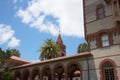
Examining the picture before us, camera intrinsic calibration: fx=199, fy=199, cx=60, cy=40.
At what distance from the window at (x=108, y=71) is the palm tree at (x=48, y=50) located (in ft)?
93.8

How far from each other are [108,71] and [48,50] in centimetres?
2999

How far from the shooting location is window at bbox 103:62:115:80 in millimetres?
24520

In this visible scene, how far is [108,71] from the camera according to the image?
81.6 feet

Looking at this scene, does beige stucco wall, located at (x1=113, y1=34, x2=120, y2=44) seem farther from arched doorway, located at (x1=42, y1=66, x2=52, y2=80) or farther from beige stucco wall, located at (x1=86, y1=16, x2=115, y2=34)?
arched doorway, located at (x1=42, y1=66, x2=52, y2=80)

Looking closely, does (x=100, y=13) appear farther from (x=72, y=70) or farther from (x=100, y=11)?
(x=72, y=70)

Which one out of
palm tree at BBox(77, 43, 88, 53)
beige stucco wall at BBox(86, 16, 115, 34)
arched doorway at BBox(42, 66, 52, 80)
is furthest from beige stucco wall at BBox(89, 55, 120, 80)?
palm tree at BBox(77, 43, 88, 53)

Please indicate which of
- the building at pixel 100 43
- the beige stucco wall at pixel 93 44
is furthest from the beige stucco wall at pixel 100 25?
the beige stucco wall at pixel 93 44

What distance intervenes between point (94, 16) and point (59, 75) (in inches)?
617

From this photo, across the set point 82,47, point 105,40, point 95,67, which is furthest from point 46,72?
point 82,47

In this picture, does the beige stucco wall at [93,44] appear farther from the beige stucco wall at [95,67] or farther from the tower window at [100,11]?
the tower window at [100,11]

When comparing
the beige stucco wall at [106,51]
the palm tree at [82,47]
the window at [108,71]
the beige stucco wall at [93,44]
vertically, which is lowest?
the window at [108,71]

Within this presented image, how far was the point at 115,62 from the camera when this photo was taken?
24.2m

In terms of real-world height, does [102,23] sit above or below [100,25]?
above

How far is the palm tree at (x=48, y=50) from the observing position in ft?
174
